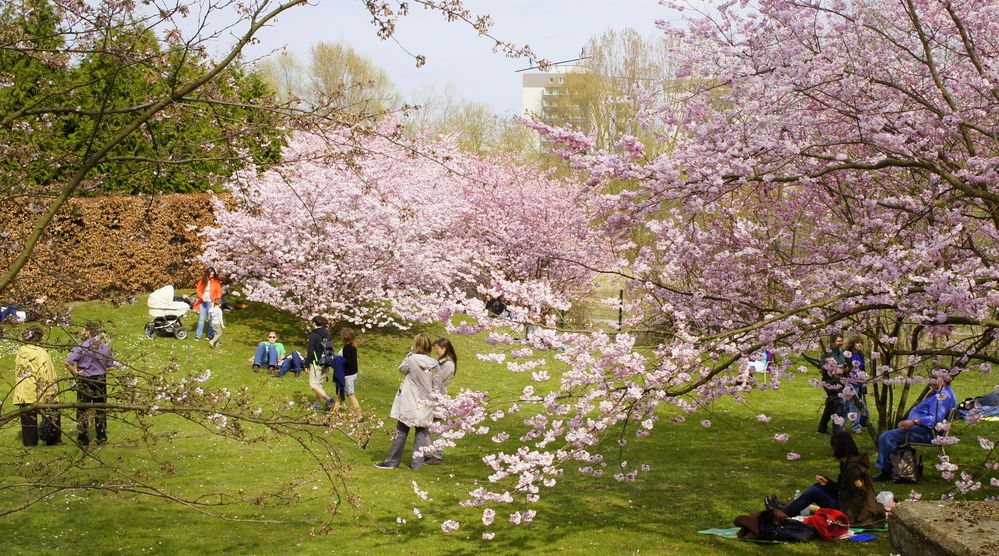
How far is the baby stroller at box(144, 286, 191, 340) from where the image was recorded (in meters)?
20.8

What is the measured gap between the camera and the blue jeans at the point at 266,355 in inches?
773

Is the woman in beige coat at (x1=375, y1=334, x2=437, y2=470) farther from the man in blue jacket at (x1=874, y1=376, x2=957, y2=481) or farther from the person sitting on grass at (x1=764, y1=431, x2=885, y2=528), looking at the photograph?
the man in blue jacket at (x1=874, y1=376, x2=957, y2=481)

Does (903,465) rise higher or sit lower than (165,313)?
lower

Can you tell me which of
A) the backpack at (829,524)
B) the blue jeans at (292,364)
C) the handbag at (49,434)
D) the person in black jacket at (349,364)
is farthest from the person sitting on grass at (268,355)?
the backpack at (829,524)

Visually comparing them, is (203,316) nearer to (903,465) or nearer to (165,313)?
(165,313)

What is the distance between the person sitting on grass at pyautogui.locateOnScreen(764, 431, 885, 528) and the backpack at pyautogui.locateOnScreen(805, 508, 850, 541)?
0.94 feet

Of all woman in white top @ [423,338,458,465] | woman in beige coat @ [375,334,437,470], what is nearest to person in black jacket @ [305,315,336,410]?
woman in beige coat @ [375,334,437,470]

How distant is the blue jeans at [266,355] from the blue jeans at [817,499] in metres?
12.8

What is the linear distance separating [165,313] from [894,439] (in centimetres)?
1555

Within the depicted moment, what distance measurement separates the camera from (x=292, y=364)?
65.7ft

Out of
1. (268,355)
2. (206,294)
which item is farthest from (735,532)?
(206,294)

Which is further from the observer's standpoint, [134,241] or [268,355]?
[134,241]

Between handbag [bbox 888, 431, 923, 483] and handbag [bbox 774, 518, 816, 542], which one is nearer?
handbag [bbox 774, 518, 816, 542]

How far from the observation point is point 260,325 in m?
23.2
